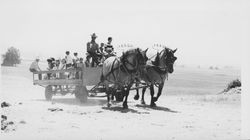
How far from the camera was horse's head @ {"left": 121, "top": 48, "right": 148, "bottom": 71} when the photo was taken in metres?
14.3

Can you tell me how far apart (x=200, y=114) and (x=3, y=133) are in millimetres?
7103

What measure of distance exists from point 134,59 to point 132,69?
37 cm

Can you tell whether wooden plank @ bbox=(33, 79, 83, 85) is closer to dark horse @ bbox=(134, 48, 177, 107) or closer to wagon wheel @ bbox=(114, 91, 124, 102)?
wagon wheel @ bbox=(114, 91, 124, 102)

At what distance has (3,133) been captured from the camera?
10.6 m

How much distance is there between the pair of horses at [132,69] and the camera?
47.2 feet

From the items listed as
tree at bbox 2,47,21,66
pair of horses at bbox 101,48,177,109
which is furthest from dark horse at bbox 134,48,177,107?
tree at bbox 2,47,21,66

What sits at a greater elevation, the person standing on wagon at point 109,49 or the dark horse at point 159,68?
the person standing on wagon at point 109,49

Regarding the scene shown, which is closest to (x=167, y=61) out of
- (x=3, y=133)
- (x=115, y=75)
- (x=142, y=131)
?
(x=115, y=75)

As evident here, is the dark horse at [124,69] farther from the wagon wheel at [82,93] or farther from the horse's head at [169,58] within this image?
the wagon wheel at [82,93]

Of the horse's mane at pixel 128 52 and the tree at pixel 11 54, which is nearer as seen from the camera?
the horse's mane at pixel 128 52

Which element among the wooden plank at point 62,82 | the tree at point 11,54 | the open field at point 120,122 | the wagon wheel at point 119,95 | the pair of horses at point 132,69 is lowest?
the open field at point 120,122

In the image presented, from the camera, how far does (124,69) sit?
48.1ft

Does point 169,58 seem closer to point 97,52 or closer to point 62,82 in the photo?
point 97,52

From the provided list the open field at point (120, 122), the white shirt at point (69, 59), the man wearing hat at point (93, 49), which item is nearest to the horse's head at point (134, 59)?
the open field at point (120, 122)
